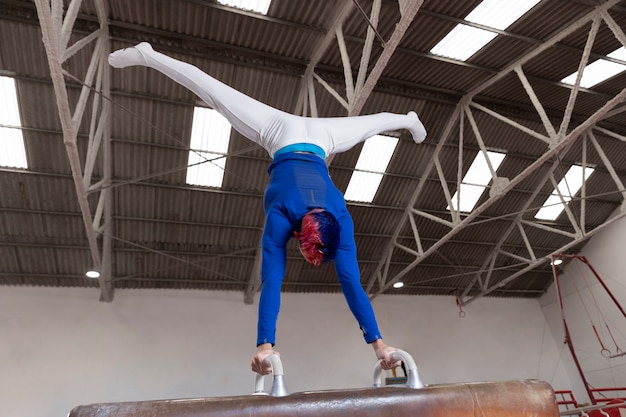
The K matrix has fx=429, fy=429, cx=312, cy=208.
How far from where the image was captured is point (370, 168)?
11.7m

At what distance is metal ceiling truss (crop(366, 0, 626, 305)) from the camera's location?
8.06m

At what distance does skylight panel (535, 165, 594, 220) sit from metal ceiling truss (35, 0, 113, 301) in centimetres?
1207

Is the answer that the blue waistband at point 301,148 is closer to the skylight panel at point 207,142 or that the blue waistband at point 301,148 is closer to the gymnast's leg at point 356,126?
the gymnast's leg at point 356,126

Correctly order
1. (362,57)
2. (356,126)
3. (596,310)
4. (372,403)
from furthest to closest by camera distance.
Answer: (596,310), (362,57), (356,126), (372,403)

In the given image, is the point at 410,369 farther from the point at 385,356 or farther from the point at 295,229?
the point at 295,229

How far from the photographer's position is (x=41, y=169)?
9945 mm

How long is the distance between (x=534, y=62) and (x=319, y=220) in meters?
9.64

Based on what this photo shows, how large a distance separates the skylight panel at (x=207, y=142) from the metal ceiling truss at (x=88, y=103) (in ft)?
6.07

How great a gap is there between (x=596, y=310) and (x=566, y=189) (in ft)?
15.3

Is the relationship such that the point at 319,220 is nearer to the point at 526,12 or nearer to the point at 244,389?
the point at 526,12

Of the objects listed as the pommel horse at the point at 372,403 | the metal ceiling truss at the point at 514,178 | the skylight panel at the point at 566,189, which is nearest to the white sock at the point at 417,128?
the pommel horse at the point at 372,403

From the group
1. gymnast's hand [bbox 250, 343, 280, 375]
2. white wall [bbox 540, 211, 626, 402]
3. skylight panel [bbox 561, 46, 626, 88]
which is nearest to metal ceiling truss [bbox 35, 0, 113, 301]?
gymnast's hand [bbox 250, 343, 280, 375]

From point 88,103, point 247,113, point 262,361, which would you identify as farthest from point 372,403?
point 88,103

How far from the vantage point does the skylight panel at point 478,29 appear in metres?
8.22
